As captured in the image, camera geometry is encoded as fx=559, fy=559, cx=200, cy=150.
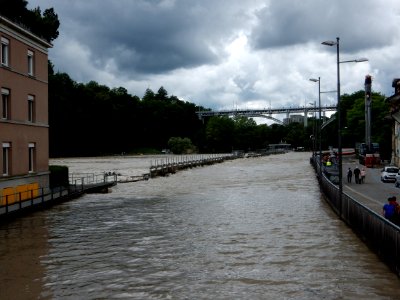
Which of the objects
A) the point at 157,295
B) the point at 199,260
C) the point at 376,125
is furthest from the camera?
the point at 376,125

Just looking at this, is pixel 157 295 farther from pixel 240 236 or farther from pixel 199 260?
pixel 240 236

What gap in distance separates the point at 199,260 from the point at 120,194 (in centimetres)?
2823

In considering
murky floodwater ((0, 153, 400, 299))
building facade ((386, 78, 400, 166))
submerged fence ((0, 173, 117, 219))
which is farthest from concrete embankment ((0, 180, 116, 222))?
building facade ((386, 78, 400, 166))

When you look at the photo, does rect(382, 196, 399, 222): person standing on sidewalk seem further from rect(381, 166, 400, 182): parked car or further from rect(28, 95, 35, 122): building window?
rect(381, 166, 400, 182): parked car

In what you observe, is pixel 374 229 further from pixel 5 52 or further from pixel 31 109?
pixel 31 109

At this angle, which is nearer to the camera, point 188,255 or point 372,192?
point 188,255

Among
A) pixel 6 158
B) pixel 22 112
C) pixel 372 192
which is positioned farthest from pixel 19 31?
pixel 372 192

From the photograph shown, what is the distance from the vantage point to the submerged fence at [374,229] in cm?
1546

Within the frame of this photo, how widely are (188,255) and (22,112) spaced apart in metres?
19.0

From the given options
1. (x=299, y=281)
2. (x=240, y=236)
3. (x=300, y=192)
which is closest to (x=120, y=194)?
(x=300, y=192)

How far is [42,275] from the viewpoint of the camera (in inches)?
664

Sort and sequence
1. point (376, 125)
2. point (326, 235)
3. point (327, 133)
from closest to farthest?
point (326, 235), point (376, 125), point (327, 133)

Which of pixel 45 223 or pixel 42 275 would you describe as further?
pixel 45 223

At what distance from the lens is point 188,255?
19734 millimetres
